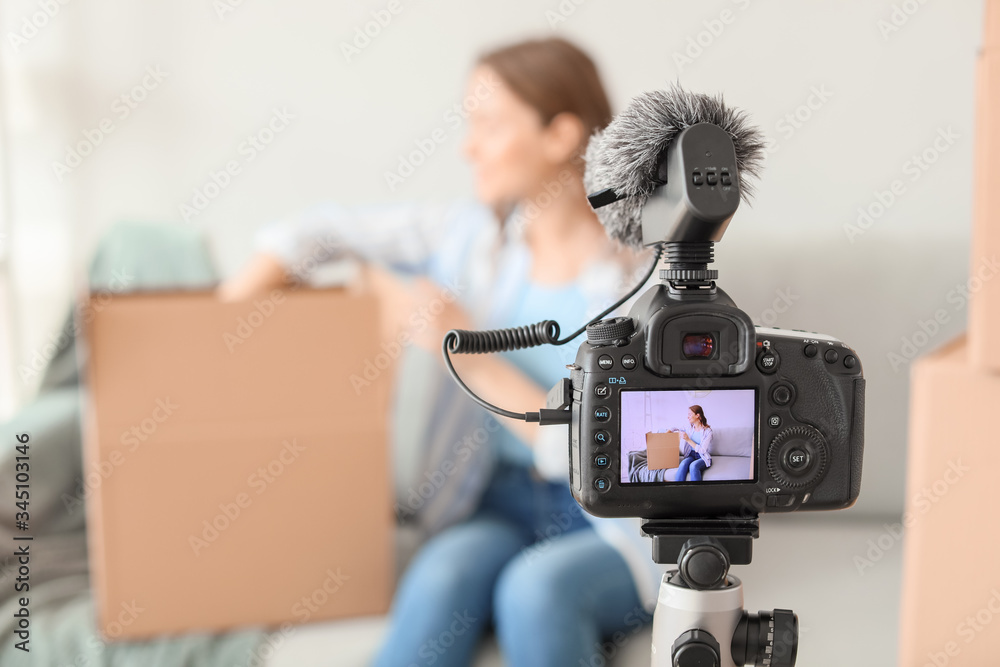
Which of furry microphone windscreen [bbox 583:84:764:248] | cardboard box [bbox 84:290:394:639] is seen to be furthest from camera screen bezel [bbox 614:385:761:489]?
cardboard box [bbox 84:290:394:639]

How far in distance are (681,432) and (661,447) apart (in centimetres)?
2

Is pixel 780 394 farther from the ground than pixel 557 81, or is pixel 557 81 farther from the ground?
pixel 557 81

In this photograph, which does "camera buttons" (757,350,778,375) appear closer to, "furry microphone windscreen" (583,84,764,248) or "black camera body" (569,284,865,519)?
"black camera body" (569,284,865,519)

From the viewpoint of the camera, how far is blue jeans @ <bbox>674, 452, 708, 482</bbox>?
50 centimetres

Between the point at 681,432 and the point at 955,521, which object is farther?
the point at 955,521

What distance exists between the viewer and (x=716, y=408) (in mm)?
506

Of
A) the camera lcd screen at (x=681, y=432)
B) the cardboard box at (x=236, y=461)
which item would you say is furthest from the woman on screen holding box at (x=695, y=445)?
the cardboard box at (x=236, y=461)

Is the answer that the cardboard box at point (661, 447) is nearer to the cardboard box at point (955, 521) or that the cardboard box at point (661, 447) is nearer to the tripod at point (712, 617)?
the tripod at point (712, 617)

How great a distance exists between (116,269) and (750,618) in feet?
4.45

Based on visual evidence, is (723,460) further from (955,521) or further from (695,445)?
(955,521)

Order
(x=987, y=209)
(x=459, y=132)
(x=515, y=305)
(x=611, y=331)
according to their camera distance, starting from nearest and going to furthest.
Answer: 1. (x=611, y=331)
2. (x=987, y=209)
3. (x=515, y=305)
4. (x=459, y=132)

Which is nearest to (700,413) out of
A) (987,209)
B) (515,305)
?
(987,209)

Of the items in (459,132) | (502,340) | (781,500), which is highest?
(459,132)

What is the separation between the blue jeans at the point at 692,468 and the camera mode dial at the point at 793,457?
1.9 inches
